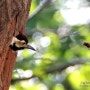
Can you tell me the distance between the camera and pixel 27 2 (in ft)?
5.89

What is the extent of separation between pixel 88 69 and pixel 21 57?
589 millimetres

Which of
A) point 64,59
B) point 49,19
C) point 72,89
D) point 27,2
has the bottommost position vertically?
point 72,89

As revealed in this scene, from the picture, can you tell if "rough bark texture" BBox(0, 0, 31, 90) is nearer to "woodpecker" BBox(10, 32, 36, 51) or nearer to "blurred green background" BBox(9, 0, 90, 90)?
"woodpecker" BBox(10, 32, 36, 51)

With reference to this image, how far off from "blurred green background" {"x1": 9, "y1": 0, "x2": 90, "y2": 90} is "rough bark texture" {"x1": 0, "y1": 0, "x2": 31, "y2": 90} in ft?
3.58

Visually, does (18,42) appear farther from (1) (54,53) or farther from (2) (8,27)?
(1) (54,53)

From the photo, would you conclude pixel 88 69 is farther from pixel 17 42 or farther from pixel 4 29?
pixel 4 29

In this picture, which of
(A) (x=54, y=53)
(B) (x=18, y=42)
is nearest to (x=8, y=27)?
(B) (x=18, y=42)

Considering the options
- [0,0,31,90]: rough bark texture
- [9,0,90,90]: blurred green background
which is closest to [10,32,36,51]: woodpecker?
[0,0,31,90]: rough bark texture

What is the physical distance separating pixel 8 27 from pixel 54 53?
5.50 feet

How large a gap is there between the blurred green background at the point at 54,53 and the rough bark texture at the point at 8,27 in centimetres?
109

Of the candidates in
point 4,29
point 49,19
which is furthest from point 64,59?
point 4,29

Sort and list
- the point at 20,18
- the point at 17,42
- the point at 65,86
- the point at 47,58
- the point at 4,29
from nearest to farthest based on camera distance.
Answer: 1. the point at 4,29
2. the point at 20,18
3. the point at 17,42
4. the point at 47,58
5. the point at 65,86

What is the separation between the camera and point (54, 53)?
3334 millimetres

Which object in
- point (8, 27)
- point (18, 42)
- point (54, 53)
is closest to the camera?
point (8, 27)
